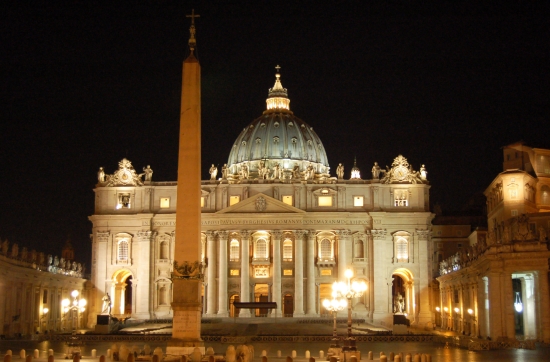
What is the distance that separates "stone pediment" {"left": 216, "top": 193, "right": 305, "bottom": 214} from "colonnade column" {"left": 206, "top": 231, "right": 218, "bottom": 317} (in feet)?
11.3

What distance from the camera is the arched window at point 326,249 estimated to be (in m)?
99.2

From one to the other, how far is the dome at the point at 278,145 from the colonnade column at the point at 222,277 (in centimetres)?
2482

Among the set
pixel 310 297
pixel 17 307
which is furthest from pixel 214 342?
pixel 310 297

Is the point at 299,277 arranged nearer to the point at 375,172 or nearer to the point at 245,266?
the point at 245,266

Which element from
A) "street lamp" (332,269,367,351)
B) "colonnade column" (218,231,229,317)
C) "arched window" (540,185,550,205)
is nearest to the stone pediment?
"colonnade column" (218,231,229,317)

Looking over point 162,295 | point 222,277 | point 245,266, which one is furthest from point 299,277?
point 162,295

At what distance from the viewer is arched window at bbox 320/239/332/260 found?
99175 mm

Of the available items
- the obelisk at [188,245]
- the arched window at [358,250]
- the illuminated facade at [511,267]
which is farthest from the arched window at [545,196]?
the obelisk at [188,245]

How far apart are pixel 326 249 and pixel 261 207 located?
9.14 m

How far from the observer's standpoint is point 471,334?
2616 inches

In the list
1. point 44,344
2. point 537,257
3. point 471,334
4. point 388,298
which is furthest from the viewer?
point 388,298

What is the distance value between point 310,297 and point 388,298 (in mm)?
8793

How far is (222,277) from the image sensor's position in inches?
3831

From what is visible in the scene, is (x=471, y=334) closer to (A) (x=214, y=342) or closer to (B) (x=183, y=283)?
(A) (x=214, y=342)
